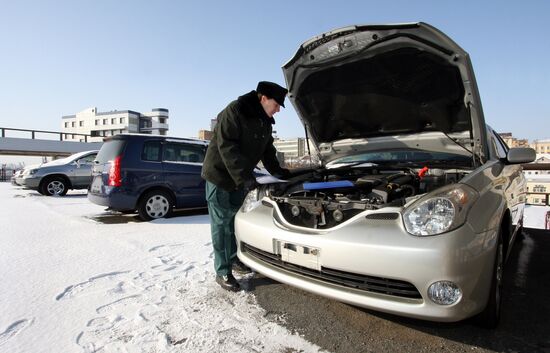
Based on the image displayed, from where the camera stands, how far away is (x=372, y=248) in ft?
6.13

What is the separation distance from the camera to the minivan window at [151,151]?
570 cm

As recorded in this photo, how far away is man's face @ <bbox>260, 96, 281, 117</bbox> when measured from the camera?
2904mm

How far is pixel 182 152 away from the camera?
6.18 metres

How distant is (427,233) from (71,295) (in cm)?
255

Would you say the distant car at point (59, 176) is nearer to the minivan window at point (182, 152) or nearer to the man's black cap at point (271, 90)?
the minivan window at point (182, 152)

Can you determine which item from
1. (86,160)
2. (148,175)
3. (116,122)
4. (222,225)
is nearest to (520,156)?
(222,225)

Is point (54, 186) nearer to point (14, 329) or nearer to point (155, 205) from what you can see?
point (155, 205)

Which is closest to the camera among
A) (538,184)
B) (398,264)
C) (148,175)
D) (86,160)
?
(398,264)

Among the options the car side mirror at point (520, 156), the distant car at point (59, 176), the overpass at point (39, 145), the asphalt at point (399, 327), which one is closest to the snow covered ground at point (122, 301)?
the asphalt at point (399, 327)

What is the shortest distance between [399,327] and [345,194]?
96 cm

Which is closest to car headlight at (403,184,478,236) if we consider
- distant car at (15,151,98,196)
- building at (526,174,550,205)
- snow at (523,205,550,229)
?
snow at (523,205,550,229)

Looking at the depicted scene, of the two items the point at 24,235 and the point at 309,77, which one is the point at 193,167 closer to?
the point at 24,235

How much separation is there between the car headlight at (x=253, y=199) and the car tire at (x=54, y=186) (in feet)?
31.6

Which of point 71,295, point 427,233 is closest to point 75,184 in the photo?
point 71,295
